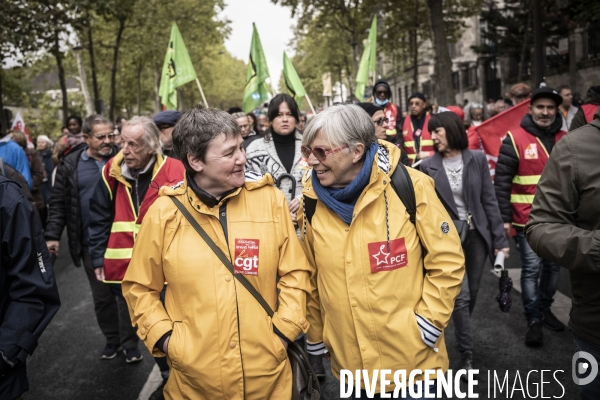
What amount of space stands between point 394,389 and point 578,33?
22.2 metres

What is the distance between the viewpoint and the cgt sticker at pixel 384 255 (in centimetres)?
264

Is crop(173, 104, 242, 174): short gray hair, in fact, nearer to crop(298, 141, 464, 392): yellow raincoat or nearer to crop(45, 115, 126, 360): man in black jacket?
crop(298, 141, 464, 392): yellow raincoat

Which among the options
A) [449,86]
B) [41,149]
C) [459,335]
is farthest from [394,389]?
[449,86]

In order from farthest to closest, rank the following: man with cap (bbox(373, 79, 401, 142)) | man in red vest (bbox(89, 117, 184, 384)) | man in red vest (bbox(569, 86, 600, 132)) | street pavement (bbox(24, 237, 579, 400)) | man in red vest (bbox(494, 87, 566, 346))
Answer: man with cap (bbox(373, 79, 401, 142)) < man in red vest (bbox(494, 87, 566, 346)) < street pavement (bbox(24, 237, 579, 400)) < man in red vest (bbox(89, 117, 184, 384)) < man in red vest (bbox(569, 86, 600, 132))

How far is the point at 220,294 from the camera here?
8.55 ft

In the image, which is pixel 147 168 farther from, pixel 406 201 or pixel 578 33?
pixel 578 33

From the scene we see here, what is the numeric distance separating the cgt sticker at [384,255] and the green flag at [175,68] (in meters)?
7.40

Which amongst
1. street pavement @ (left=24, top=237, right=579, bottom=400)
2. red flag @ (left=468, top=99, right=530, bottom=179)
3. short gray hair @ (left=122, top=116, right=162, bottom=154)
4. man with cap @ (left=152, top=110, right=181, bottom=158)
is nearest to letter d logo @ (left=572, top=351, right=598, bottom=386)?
street pavement @ (left=24, top=237, right=579, bottom=400)

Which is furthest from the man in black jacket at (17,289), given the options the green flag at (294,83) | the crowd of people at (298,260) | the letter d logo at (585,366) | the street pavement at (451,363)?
the green flag at (294,83)

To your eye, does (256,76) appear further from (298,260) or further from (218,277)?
(218,277)

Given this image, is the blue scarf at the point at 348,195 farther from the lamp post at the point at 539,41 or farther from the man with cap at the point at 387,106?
the lamp post at the point at 539,41

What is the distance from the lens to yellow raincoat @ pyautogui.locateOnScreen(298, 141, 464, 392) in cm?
265

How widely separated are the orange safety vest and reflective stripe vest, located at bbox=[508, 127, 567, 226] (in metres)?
2.92

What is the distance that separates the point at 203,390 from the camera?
8.75 ft
